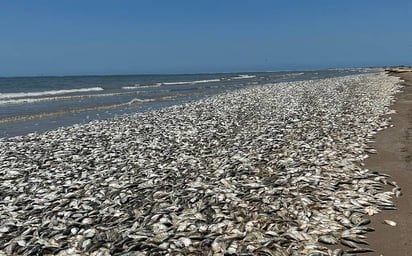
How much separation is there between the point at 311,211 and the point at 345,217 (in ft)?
1.76

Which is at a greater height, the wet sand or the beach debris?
the beach debris

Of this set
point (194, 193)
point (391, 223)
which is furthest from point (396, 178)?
point (194, 193)

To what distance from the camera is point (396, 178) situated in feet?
27.5

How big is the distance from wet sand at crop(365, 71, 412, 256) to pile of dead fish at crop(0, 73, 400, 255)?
219 millimetres

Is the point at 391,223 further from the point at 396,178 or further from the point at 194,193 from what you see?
the point at 194,193

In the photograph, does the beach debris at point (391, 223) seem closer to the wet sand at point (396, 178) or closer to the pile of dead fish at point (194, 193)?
the wet sand at point (396, 178)

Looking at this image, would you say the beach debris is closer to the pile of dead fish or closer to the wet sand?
the wet sand

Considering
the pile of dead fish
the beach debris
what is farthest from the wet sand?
the pile of dead fish

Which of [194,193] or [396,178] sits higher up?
[194,193]

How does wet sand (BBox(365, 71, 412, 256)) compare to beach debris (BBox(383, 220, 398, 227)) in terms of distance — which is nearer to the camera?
wet sand (BBox(365, 71, 412, 256))

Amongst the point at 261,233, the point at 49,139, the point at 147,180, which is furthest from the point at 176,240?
the point at 49,139

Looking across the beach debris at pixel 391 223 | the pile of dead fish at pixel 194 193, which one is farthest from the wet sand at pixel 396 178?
the pile of dead fish at pixel 194 193

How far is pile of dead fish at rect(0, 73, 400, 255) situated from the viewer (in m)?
5.49

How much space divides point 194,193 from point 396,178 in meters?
4.42
